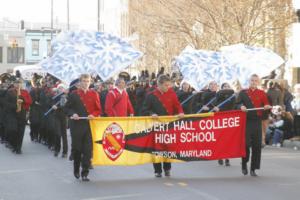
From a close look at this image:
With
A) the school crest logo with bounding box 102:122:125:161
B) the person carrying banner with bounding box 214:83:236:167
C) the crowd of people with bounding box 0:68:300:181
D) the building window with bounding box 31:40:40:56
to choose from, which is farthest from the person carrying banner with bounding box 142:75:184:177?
the building window with bounding box 31:40:40:56

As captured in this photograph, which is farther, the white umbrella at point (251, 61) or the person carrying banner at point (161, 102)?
the white umbrella at point (251, 61)

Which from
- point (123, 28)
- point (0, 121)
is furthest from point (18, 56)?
point (0, 121)

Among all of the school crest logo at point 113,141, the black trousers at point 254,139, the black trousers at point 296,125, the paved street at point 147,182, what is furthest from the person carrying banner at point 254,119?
the black trousers at point 296,125

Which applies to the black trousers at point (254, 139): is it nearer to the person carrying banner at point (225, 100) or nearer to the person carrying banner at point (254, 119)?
the person carrying banner at point (254, 119)

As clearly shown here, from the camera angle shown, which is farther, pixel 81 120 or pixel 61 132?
pixel 61 132

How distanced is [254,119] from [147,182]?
2.30 m

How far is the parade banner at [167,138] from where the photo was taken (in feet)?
46.0

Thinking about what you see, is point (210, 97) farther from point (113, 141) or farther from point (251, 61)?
point (113, 141)

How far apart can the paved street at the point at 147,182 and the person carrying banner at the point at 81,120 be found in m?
0.38

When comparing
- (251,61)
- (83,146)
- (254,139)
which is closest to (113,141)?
(83,146)

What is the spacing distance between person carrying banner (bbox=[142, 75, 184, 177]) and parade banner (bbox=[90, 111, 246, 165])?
142 mm

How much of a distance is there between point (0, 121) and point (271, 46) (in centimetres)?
1757

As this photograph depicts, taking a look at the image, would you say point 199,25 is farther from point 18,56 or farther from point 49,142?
point 18,56

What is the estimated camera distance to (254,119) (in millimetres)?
14273
